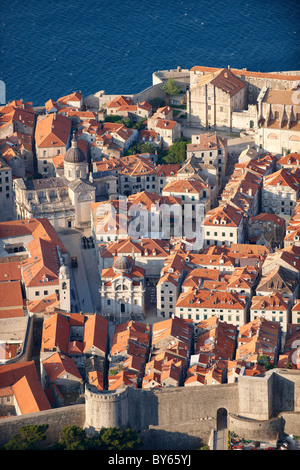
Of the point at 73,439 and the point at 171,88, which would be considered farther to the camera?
the point at 171,88

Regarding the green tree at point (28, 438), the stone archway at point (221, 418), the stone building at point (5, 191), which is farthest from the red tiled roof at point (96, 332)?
the stone building at point (5, 191)

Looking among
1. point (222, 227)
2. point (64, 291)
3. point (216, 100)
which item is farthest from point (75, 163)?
point (64, 291)

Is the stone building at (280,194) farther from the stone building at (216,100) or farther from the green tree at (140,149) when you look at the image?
the stone building at (216,100)

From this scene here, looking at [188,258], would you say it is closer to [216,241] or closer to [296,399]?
[216,241]

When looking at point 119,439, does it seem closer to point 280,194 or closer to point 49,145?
point 280,194

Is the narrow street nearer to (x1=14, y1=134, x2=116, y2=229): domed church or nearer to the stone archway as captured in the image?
(x1=14, y1=134, x2=116, y2=229): domed church

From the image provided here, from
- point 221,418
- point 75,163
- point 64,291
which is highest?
point 75,163

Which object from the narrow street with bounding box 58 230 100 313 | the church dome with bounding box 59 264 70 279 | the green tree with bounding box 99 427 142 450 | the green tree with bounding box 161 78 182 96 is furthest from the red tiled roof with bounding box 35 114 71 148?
the green tree with bounding box 99 427 142 450
